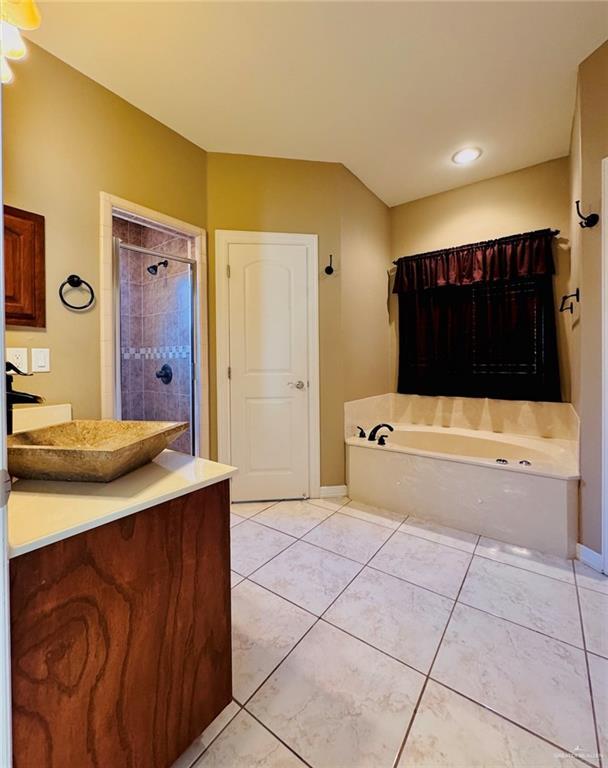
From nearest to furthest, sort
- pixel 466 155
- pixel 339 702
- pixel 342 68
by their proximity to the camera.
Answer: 1. pixel 339 702
2. pixel 342 68
3. pixel 466 155

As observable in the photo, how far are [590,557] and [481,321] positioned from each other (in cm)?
187

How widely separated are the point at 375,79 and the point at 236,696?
2928mm

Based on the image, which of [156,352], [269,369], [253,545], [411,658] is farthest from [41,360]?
[411,658]

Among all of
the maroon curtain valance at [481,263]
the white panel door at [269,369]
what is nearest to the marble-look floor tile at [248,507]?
the white panel door at [269,369]

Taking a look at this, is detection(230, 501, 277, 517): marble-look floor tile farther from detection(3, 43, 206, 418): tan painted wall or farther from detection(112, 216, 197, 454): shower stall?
detection(3, 43, 206, 418): tan painted wall

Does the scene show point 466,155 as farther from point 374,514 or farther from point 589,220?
point 374,514

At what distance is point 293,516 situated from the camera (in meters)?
2.48

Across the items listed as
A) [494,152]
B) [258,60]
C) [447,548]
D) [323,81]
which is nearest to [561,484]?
[447,548]

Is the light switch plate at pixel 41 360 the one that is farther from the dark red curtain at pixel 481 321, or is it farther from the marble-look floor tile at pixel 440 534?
the dark red curtain at pixel 481 321

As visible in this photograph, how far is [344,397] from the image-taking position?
2.82 meters

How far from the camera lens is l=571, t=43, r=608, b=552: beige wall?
1.75 meters

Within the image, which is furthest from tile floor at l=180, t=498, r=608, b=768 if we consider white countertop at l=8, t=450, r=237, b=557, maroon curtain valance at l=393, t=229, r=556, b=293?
maroon curtain valance at l=393, t=229, r=556, b=293

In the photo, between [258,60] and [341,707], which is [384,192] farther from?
[341,707]

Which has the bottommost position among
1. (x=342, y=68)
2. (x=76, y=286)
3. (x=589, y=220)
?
(x=76, y=286)
